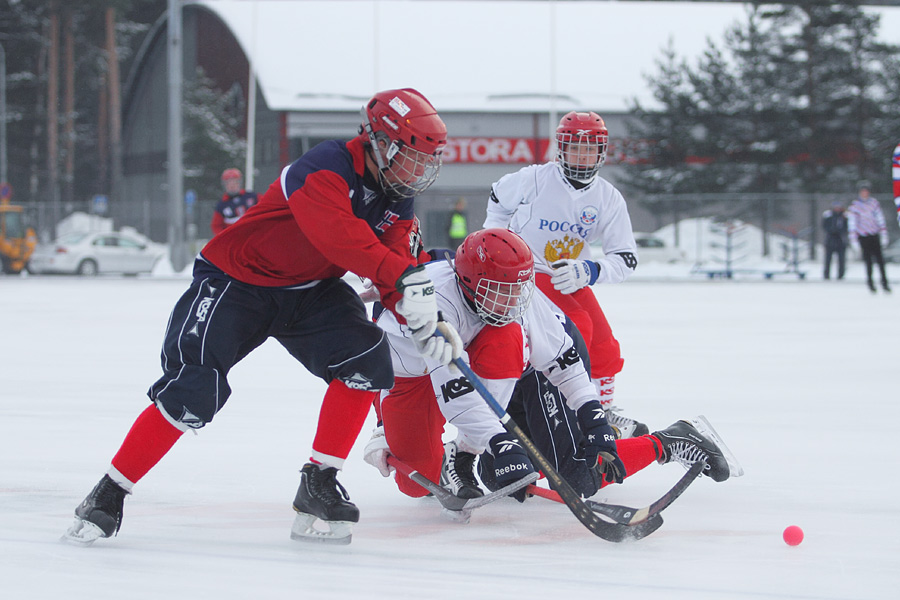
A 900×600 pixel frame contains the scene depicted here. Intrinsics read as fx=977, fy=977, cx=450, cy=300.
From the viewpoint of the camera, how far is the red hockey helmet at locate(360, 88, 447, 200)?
2.77 m

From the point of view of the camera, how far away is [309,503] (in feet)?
9.49

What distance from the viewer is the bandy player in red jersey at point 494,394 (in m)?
3.05

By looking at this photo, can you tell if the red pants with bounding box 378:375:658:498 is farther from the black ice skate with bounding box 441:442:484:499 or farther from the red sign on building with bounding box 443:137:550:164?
the red sign on building with bounding box 443:137:550:164

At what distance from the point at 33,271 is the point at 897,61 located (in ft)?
78.9

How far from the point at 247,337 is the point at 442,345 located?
610 mm

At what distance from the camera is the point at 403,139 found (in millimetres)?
2760

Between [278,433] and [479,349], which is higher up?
[479,349]

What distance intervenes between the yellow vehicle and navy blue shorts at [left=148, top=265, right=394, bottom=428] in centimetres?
1952

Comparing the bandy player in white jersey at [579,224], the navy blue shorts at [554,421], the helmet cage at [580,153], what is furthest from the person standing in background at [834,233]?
the navy blue shorts at [554,421]

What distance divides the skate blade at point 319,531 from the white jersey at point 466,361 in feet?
1.64

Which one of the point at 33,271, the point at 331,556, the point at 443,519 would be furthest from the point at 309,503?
the point at 33,271

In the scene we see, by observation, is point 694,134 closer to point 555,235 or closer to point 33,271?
point 33,271

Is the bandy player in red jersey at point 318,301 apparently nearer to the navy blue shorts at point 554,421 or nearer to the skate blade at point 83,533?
the skate blade at point 83,533

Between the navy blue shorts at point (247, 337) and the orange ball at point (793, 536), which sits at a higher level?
the navy blue shorts at point (247, 337)
